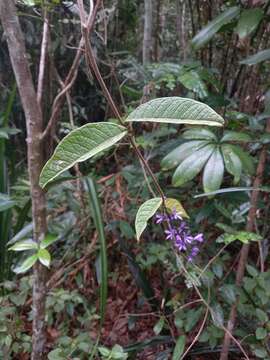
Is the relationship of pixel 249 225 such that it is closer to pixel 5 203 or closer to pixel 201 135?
pixel 201 135

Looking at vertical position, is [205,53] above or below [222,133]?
above

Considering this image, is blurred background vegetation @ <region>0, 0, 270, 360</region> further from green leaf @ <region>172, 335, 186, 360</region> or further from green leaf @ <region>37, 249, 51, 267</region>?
green leaf @ <region>37, 249, 51, 267</region>

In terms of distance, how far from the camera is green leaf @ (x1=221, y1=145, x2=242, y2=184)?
793 millimetres

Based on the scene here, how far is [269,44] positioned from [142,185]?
0.57m

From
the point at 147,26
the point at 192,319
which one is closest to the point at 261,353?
the point at 192,319

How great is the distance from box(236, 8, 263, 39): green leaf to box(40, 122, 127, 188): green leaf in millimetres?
534

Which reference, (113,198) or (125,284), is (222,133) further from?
(125,284)

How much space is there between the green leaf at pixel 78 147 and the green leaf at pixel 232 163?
0.44 meters

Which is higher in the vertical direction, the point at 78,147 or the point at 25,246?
the point at 78,147

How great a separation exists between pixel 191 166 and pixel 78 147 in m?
0.44

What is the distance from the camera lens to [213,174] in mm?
791

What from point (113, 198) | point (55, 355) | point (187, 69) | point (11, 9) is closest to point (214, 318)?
point (55, 355)

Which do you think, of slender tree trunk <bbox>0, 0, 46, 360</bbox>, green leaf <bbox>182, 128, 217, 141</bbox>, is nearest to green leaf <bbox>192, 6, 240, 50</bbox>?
green leaf <bbox>182, 128, 217, 141</bbox>

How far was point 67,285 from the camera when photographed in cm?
129
